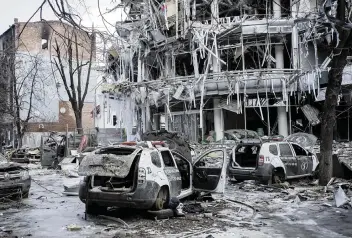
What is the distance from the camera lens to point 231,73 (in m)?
27.1

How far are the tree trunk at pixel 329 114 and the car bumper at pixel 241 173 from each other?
7.97 ft

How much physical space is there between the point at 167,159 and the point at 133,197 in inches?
71.3

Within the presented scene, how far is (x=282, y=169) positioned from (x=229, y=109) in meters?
13.5

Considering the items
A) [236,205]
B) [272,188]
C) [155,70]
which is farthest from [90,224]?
[155,70]

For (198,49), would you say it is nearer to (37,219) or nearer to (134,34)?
(134,34)

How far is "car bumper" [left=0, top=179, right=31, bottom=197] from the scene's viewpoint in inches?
468

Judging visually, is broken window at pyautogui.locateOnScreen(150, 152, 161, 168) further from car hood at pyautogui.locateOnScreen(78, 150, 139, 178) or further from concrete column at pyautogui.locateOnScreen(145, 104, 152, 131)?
concrete column at pyautogui.locateOnScreen(145, 104, 152, 131)

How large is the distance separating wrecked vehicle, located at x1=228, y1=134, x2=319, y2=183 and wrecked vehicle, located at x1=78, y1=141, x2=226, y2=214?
5177mm

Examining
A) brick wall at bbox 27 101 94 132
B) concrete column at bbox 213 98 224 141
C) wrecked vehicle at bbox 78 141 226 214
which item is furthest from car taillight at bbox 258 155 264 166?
brick wall at bbox 27 101 94 132

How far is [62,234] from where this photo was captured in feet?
26.9

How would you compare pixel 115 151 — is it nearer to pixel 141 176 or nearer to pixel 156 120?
pixel 141 176

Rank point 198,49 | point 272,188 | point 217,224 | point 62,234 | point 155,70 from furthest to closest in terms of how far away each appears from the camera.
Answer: point 155,70 → point 198,49 → point 272,188 → point 217,224 → point 62,234

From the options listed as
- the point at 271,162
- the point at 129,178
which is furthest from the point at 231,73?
the point at 129,178

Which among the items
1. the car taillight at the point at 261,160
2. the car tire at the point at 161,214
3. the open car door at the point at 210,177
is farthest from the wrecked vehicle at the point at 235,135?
the car tire at the point at 161,214
